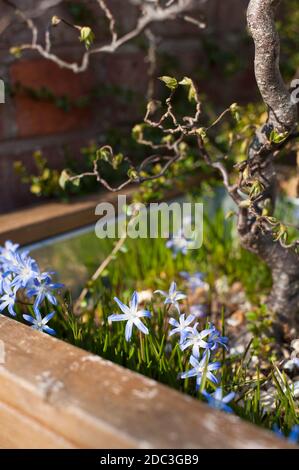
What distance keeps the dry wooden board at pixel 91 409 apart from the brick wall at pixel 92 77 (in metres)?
0.84

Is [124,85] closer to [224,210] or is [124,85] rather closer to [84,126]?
[84,126]

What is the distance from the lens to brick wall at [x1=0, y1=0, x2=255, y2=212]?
1610 millimetres

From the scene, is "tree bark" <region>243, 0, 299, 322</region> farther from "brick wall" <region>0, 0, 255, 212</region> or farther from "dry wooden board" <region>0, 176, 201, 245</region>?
"brick wall" <region>0, 0, 255, 212</region>

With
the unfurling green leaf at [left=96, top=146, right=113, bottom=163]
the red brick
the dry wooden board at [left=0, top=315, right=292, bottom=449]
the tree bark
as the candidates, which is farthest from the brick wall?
the dry wooden board at [left=0, top=315, right=292, bottom=449]

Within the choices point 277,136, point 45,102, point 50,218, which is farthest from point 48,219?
point 277,136

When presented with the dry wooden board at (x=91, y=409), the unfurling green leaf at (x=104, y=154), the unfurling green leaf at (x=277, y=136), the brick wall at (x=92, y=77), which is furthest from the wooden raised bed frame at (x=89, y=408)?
the brick wall at (x=92, y=77)

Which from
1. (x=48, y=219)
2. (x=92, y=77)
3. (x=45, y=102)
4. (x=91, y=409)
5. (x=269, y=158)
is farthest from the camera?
(x=92, y=77)

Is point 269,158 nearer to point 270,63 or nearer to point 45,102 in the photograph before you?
point 270,63

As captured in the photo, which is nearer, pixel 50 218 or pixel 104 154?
pixel 104 154

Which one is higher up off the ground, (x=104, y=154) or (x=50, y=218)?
(x=104, y=154)

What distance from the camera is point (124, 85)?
6.21 ft

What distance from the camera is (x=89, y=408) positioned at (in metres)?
0.73

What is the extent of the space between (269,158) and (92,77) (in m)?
0.80

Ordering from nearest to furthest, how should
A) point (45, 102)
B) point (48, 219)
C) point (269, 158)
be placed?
point (269, 158)
point (48, 219)
point (45, 102)
